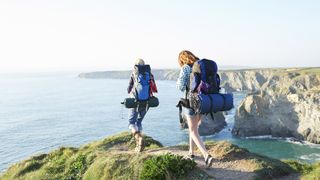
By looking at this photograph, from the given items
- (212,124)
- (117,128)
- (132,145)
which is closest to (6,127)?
(117,128)

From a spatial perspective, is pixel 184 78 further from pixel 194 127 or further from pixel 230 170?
pixel 230 170

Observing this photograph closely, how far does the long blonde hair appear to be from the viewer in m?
10.3

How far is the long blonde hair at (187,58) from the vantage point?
10.3 m

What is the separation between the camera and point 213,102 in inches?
388

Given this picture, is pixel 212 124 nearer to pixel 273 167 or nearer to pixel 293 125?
pixel 293 125

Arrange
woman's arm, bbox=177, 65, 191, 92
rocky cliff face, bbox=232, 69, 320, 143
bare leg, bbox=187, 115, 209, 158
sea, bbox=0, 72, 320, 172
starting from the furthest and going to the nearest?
rocky cliff face, bbox=232, 69, 320, 143 → sea, bbox=0, 72, 320, 172 → bare leg, bbox=187, 115, 209, 158 → woman's arm, bbox=177, 65, 191, 92

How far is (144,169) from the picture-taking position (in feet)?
35.0

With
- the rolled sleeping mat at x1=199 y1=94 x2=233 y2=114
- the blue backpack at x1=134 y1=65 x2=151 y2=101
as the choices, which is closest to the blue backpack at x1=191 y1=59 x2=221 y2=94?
the rolled sleeping mat at x1=199 y1=94 x2=233 y2=114

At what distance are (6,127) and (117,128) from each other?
75.2 ft

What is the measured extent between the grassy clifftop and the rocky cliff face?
191 ft

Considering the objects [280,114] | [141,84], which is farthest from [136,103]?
[280,114]

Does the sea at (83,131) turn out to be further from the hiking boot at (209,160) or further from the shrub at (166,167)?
the hiking boot at (209,160)

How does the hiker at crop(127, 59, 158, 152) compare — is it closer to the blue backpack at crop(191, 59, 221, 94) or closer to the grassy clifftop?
the grassy clifftop

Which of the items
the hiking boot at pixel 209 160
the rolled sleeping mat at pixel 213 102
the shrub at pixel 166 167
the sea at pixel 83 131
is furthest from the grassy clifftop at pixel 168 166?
the sea at pixel 83 131
